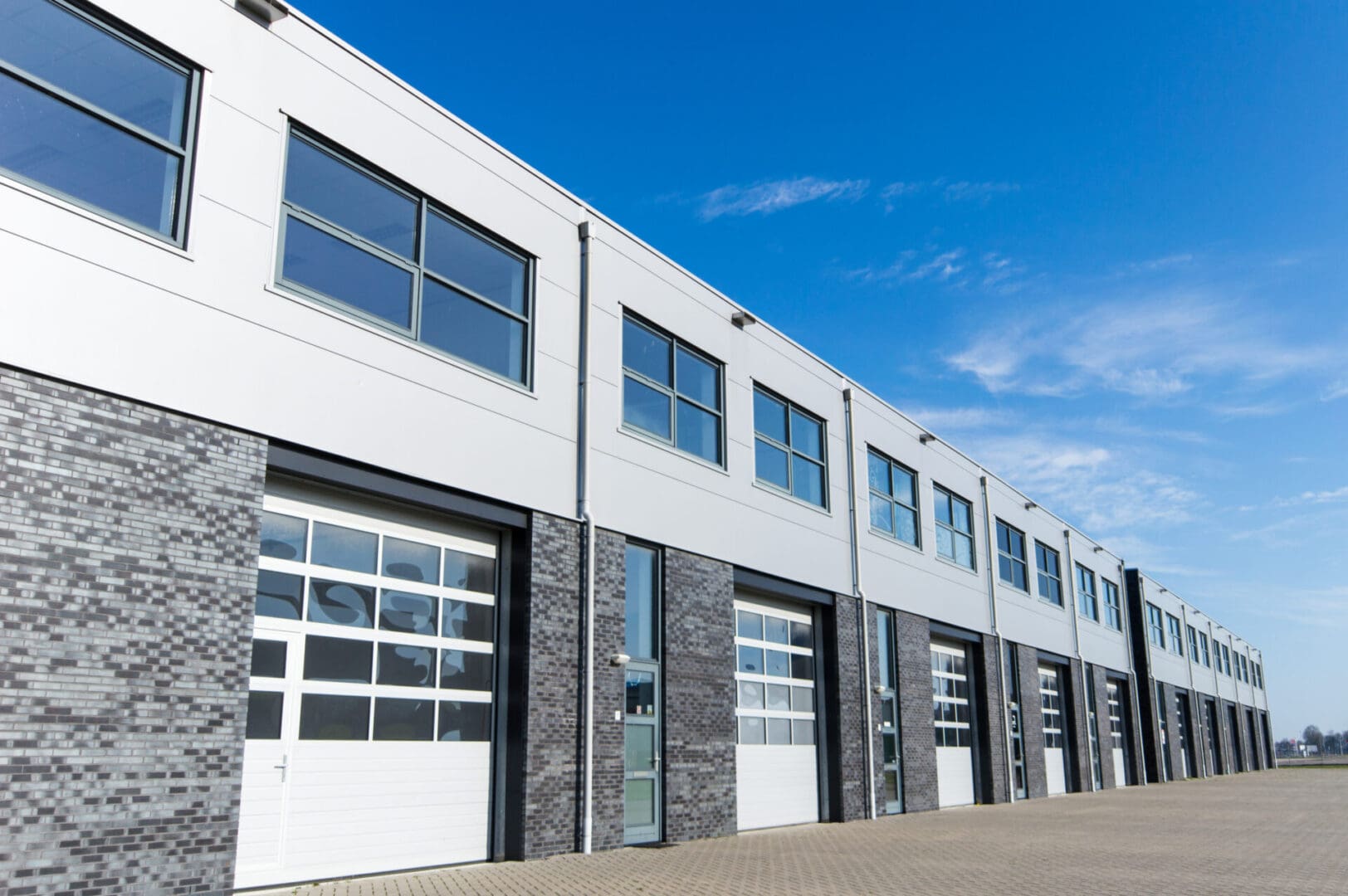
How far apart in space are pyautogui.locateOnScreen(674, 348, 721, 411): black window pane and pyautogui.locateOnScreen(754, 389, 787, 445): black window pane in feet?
3.87

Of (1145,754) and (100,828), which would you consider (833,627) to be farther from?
(1145,754)

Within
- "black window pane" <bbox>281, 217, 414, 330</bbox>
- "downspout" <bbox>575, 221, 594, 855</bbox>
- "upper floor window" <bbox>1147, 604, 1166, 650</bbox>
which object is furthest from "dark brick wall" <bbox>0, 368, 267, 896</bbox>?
"upper floor window" <bbox>1147, 604, 1166, 650</bbox>

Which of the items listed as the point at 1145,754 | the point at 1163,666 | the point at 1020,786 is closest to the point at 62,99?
the point at 1020,786

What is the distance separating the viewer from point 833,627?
744 inches

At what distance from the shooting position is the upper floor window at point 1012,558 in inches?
1104

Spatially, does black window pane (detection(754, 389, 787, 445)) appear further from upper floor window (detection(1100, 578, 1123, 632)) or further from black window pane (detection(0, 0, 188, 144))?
upper floor window (detection(1100, 578, 1123, 632))

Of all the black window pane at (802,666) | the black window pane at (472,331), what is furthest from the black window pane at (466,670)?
the black window pane at (802,666)

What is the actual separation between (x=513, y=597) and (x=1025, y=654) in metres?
19.1

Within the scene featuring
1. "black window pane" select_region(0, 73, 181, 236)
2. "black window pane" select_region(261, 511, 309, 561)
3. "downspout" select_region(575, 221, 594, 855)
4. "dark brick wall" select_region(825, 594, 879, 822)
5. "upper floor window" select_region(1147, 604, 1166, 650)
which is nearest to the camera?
"black window pane" select_region(0, 73, 181, 236)

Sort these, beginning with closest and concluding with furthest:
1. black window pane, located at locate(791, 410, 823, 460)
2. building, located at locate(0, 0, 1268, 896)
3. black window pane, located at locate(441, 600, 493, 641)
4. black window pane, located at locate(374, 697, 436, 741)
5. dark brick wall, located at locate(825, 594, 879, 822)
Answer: building, located at locate(0, 0, 1268, 896)
black window pane, located at locate(374, 697, 436, 741)
black window pane, located at locate(441, 600, 493, 641)
dark brick wall, located at locate(825, 594, 879, 822)
black window pane, located at locate(791, 410, 823, 460)

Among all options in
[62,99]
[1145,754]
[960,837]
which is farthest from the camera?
[1145,754]

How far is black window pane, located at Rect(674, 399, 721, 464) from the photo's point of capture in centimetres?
1588

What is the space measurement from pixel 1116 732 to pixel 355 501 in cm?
3146

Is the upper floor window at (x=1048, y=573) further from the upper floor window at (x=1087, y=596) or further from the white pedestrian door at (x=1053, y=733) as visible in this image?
the white pedestrian door at (x=1053, y=733)
